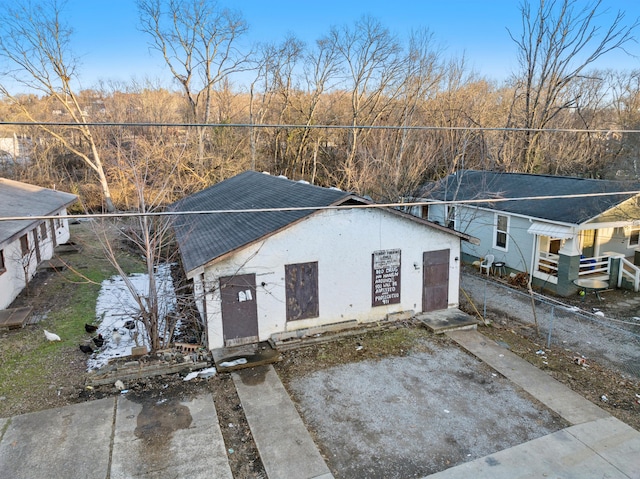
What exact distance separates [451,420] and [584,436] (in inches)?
84.5

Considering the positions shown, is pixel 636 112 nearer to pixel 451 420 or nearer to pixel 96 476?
pixel 451 420

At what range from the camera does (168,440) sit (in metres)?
7.18

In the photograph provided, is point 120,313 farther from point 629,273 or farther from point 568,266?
point 629,273

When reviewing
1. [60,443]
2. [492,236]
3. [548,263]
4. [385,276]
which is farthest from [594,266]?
[60,443]

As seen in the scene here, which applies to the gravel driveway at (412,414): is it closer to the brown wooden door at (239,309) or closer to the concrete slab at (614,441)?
the concrete slab at (614,441)

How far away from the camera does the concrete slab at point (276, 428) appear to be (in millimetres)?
6566

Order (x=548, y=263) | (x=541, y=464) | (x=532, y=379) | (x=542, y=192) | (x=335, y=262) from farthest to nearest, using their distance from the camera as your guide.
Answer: (x=542, y=192) < (x=548, y=263) < (x=335, y=262) < (x=532, y=379) < (x=541, y=464)

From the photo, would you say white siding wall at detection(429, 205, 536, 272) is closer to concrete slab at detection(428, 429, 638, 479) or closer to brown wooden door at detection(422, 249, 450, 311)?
brown wooden door at detection(422, 249, 450, 311)

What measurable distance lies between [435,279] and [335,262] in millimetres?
3233

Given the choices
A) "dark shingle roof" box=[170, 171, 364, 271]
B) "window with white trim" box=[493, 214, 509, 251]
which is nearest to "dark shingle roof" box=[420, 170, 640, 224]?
"window with white trim" box=[493, 214, 509, 251]

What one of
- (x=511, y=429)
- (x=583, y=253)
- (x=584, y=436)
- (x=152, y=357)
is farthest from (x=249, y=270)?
(x=583, y=253)

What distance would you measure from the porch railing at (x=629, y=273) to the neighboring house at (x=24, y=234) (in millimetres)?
18271

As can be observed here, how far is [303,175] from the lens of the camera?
3209 centimetres

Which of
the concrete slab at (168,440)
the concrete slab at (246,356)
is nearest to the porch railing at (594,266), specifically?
the concrete slab at (246,356)
